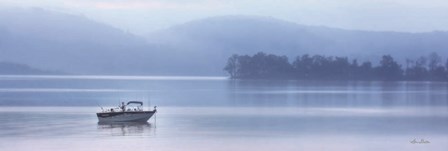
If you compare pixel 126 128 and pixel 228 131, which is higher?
pixel 126 128

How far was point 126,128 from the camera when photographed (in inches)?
1866

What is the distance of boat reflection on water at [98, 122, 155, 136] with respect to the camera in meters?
44.8

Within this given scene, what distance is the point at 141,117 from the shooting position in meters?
51.5

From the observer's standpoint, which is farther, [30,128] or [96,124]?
[96,124]

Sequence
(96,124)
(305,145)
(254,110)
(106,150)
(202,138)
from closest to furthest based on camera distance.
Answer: (106,150) → (305,145) → (202,138) → (96,124) → (254,110)

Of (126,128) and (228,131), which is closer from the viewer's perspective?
(228,131)

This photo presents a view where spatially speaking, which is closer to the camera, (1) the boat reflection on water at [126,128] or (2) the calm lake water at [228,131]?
(2) the calm lake water at [228,131]

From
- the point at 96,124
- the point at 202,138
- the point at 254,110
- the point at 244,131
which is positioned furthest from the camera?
the point at 254,110

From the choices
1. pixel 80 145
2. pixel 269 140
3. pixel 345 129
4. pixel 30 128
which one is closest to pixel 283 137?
pixel 269 140

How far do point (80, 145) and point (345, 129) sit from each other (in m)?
17.0

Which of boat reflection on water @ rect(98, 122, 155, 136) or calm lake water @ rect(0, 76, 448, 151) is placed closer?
calm lake water @ rect(0, 76, 448, 151)

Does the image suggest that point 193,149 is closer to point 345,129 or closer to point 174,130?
point 174,130

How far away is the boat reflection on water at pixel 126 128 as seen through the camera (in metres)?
44.8

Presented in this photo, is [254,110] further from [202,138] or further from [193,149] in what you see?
[193,149]
